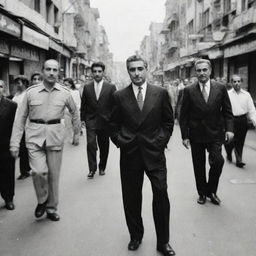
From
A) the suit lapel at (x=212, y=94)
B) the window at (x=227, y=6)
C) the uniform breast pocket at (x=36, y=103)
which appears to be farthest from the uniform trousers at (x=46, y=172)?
the window at (x=227, y=6)

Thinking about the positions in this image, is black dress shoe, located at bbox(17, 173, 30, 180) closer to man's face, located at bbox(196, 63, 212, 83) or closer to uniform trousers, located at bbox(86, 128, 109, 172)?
uniform trousers, located at bbox(86, 128, 109, 172)

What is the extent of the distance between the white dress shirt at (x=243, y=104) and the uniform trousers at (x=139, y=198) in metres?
4.51

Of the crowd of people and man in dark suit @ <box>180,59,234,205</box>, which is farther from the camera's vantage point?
man in dark suit @ <box>180,59,234,205</box>

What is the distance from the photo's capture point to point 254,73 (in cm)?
1808

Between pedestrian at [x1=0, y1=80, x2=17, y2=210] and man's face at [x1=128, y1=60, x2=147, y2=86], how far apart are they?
7.43 ft

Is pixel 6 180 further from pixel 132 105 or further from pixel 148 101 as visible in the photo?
pixel 148 101

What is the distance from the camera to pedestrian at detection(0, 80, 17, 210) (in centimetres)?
510

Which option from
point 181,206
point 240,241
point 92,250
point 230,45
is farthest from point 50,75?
point 230,45

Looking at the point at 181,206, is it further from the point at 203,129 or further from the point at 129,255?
the point at 129,255

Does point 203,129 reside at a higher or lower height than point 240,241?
higher

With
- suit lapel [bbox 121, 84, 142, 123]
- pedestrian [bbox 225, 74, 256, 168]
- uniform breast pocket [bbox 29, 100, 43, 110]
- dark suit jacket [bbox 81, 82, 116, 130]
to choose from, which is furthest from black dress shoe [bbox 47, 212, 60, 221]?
pedestrian [bbox 225, 74, 256, 168]

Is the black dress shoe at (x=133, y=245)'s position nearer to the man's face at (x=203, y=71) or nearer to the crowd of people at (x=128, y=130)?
the crowd of people at (x=128, y=130)

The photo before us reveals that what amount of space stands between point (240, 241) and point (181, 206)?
4.26ft

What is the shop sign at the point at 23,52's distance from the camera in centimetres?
1150
